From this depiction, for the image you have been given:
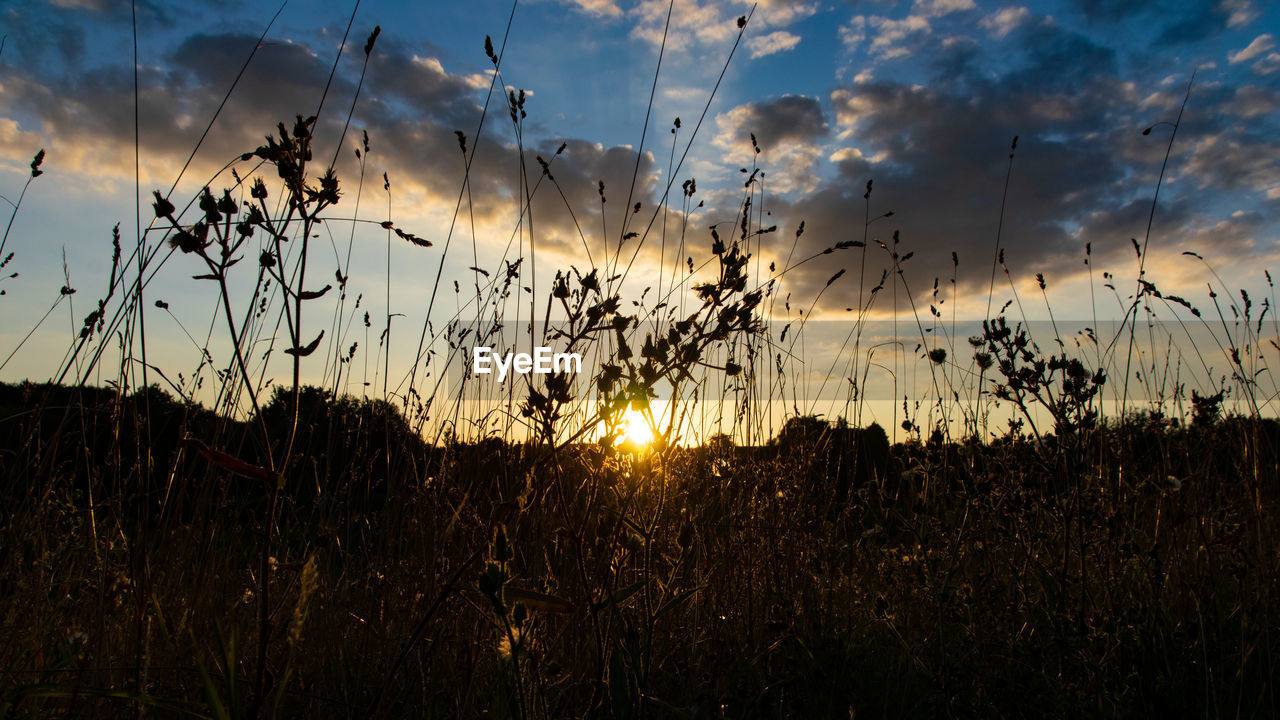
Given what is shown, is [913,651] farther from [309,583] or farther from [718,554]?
[309,583]

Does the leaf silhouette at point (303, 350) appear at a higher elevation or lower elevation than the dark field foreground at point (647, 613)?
higher

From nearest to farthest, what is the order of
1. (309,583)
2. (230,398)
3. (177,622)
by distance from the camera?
(309,583) → (177,622) → (230,398)

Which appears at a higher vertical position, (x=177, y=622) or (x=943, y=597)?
(x=943, y=597)

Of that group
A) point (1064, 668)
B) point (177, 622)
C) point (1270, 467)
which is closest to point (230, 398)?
point (177, 622)

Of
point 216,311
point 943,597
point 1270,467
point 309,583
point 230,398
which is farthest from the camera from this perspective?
point 1270,467

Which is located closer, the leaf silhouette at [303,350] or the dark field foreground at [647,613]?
the leaf silhouette at [303,350]

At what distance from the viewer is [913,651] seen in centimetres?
172

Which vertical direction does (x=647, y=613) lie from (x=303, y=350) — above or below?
below

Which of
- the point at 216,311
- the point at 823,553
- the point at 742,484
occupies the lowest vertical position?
the point at 823,553

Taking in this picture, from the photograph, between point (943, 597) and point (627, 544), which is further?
point (943, 597)

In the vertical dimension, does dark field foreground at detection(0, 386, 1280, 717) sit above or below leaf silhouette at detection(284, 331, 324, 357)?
below

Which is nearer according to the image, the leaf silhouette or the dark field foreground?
the leaf silhouette

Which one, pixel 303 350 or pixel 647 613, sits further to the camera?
pixel 647 613

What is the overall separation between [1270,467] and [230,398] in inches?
189
